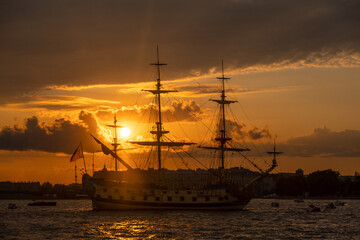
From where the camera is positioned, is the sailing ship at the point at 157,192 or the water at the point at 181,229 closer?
the water at the point at 181,229

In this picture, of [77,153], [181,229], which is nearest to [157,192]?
[77,153]

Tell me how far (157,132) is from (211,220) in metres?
32.6

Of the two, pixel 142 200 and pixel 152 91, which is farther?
pixel 152 91

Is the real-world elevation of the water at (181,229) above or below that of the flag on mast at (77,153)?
below

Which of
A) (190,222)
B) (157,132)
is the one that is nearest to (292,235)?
(190,222)

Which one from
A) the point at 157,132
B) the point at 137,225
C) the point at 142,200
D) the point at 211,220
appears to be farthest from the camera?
the point at 157,132

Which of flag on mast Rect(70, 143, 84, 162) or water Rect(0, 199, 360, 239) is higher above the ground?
flag on mast Rect(70, 143, 84, 162)

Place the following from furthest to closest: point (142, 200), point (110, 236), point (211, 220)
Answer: point (142, 200) → point (211, 220) → point (110, 236)

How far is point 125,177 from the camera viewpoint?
104375mm

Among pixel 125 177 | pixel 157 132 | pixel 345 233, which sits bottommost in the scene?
pixel 345 233

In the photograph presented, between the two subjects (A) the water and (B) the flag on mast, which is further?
(B) the flag on mast

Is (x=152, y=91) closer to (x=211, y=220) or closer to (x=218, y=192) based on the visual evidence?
(x=218, y=192)

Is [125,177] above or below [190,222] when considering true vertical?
above

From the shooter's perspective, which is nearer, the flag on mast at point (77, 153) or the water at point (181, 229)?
the water at point (181, 229)
